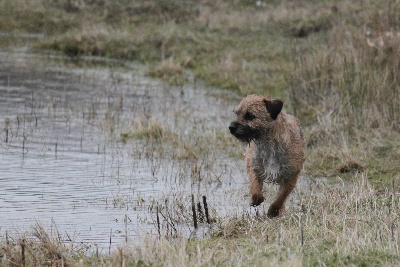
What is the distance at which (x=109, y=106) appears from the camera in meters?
18.6

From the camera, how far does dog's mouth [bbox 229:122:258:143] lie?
970 cm

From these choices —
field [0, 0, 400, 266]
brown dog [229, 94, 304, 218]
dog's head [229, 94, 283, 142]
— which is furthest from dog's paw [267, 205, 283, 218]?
dog's head [229, 94, 283, 142]

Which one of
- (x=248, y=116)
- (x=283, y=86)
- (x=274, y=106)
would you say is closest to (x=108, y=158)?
(x=248, y=116)

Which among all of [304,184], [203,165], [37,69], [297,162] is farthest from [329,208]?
[37,69]

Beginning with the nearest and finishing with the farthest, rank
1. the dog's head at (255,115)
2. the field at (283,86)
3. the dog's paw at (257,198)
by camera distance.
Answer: the field at (283,86)
the dog's head at (255,115)
the dog's paw at (257,198)

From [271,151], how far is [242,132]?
0.59 m

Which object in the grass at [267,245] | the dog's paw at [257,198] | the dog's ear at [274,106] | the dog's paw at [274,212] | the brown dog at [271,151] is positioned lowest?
the grass at [267,245]

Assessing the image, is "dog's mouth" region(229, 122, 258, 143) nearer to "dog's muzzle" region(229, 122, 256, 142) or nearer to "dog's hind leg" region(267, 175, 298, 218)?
"dog's muzzle" region(229, 122, 256, 142)

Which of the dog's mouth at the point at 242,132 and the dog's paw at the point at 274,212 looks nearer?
the dog's mouth at the point at 242,132

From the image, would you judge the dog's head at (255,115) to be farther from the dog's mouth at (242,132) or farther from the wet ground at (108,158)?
the wet ground at (108,158)

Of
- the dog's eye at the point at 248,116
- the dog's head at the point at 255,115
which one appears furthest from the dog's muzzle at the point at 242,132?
the dog's eye at the point at 248,116

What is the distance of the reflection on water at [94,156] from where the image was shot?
1005 cm

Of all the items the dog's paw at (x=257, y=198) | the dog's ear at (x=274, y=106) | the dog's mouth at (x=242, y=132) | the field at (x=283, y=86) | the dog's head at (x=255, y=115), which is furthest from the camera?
the dog's paw at (x=257, y=198)

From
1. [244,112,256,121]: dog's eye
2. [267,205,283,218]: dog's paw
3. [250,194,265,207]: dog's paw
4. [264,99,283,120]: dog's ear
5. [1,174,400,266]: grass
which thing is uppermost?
[264,99,283,120]: dog's ear
